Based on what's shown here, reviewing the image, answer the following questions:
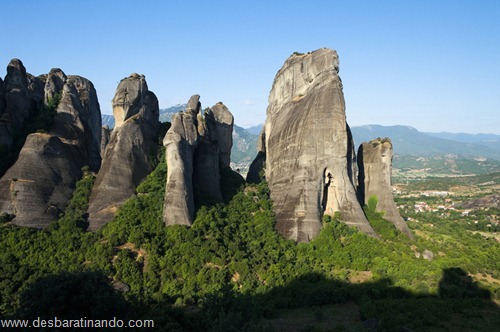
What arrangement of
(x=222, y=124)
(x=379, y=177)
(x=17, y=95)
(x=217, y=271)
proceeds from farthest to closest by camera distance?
(x=222, y=124) → (x=379, y=177) → (x=17, y=95) → (x=217, y=271)

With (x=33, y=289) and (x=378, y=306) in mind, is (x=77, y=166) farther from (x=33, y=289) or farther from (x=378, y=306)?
(x=378, y=306)

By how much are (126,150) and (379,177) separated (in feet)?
78.5

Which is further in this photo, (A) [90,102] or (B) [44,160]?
(A) [90,102]

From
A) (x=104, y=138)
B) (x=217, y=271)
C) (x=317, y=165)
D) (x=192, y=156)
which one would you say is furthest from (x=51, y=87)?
(x=317, y=165)

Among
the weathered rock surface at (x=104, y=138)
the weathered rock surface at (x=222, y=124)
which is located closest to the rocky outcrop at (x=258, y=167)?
the weathered rock surface at (x=222, y=124)

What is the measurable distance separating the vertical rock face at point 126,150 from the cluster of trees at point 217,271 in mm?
822

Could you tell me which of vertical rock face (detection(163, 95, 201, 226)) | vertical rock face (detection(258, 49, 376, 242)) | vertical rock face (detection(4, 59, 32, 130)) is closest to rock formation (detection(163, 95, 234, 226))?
vertical rock face (detection(163, 95, 201, 226))

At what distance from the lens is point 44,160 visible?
29.3m

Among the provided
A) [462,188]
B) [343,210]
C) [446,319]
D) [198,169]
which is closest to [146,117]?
[198,169]

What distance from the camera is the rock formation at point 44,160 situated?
27031 millimetres

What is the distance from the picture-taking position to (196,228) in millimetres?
29203

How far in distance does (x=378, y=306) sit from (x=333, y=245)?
7.80 metres

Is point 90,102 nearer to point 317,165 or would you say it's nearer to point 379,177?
point 317,165

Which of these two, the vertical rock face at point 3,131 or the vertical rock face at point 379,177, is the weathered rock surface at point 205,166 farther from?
the vertical rock face at point 3,131
